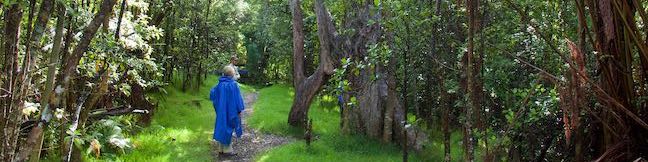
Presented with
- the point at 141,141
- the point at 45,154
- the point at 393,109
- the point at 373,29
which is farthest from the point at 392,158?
the point at 45,154

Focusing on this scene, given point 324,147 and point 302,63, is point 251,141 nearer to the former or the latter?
point 324,147

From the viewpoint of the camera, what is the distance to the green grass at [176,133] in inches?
368

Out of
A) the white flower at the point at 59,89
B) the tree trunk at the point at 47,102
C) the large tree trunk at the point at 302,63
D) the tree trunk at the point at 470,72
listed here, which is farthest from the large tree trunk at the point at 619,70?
the large tree trunk at the point at 302,63

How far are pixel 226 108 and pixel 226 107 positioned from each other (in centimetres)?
2

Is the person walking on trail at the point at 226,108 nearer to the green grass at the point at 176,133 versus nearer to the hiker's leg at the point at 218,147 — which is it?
the hiker's leg at the point at 218,147

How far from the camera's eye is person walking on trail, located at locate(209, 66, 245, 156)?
9.82m

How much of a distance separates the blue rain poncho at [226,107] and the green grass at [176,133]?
484mm

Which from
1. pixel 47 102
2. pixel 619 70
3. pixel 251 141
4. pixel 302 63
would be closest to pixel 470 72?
pixel 619 70

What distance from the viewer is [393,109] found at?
35.4ft

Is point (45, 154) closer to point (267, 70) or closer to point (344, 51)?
point (344, 51)

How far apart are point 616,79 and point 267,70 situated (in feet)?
91.1

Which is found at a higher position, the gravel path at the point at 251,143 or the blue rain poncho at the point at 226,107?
the blue rain poncho at the point at 226,107

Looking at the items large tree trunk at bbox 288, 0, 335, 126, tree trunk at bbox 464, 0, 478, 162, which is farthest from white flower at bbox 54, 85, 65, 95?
large tree trunk at bbox 288, 0, 335, 126

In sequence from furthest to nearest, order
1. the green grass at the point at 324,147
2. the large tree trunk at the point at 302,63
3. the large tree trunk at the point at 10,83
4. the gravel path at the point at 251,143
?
1. the large tree trunk at the point at 302,63
2. the gravel path at the point at 251,143
3. the green grass at the point at 324,147
4. the large tree trunk at the point at 10,83
